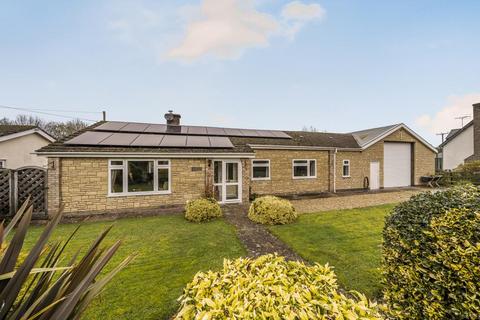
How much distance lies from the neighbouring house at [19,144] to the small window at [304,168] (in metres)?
17.9

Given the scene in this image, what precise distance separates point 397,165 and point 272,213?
1586 cm

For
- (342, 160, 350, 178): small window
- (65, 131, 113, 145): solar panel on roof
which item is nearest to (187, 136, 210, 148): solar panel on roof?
(65, 131, 113, 145): solar panel on roof

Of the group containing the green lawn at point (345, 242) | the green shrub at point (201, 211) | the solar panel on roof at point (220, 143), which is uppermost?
the solar panel on roof at point (220, 143)

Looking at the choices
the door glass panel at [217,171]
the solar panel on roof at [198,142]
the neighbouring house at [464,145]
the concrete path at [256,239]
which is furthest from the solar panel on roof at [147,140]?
the neighbouring house at [464,145]

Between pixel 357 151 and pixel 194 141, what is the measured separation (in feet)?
42.0

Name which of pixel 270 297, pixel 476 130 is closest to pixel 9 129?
pixel 270 297

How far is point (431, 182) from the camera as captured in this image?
17.5m

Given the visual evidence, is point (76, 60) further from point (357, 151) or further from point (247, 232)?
point (357, 151)

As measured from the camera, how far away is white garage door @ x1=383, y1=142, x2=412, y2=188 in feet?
55.2

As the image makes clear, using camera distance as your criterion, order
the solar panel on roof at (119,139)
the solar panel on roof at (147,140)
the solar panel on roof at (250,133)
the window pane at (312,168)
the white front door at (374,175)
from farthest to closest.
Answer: the white front door at (374,175)
the solar panel on roof at (250,133)
the window pane at (312,168)
the solar panel on roof at (147,140)
the solar panel on roof at (119,139)

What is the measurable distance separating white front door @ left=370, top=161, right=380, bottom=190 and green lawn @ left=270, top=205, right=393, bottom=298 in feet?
27.1

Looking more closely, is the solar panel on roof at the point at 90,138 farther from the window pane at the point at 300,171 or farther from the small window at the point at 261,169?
the window pane at the point at 300,171

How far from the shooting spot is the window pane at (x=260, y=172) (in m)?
13.3

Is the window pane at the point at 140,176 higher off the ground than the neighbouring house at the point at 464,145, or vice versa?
the neighbouring house at the point at 464,145
